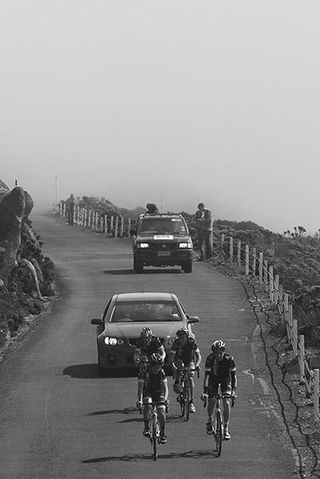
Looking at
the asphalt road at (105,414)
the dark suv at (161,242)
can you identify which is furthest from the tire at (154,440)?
the dark suv at (161,242)

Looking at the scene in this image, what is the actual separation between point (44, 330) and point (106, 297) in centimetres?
608

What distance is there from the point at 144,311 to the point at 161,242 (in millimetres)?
18037

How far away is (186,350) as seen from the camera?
2138 centimetres

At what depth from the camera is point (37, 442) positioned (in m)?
20.3

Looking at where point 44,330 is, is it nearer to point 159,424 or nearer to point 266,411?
point 266,411

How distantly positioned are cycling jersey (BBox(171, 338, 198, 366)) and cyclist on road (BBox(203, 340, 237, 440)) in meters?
2.15

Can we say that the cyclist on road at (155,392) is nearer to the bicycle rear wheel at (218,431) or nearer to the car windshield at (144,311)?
the bicycle rear wheel at (218,431)

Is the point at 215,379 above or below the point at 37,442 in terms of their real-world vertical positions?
above

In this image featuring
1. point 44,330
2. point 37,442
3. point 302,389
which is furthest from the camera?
point 44,330

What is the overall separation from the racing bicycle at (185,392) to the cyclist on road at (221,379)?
208cm

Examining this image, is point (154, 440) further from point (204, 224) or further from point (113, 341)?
point (204, 224)

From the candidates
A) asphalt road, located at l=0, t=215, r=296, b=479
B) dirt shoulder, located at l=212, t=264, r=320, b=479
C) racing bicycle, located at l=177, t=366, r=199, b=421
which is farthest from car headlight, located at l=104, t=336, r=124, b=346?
racing bicycle, located at l=177, t=366, r=199, b=421

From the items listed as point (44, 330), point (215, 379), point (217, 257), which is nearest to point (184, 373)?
point (215, 379)

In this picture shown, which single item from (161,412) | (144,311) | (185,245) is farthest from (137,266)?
(161,412)
